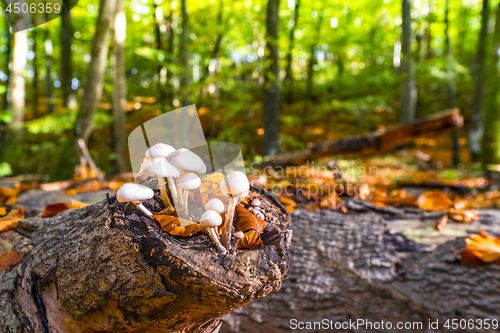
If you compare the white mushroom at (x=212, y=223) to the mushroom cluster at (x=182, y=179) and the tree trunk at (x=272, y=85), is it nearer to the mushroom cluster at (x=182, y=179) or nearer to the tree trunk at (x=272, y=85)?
the mushroom cluster at (x=182, y=179)

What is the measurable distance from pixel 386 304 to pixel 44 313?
162 centimetres

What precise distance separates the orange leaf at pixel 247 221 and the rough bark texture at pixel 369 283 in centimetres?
89

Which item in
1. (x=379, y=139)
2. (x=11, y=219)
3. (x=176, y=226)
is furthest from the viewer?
(x=379, y=139)

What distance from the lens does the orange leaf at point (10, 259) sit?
1.01 metres

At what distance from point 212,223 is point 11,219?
129cm

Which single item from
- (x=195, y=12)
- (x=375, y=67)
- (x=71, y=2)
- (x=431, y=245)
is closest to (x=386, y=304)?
(x=431, y=245)

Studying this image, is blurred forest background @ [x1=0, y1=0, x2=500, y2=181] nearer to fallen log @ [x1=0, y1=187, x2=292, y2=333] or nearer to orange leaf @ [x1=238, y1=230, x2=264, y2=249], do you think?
fallen log @ [x1=0, y1=187, x2=292, y2=333]

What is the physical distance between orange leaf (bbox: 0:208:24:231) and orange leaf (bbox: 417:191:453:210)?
2.69m

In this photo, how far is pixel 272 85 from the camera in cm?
618

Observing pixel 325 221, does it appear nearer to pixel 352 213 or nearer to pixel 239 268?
pixel 352 213

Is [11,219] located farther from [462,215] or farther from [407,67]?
Answer: [407,67]

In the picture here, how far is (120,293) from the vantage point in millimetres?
748

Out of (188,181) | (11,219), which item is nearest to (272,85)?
(11,219)

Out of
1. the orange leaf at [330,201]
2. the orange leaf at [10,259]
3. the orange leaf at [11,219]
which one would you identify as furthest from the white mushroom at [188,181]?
the orange leaf at [330,201]
